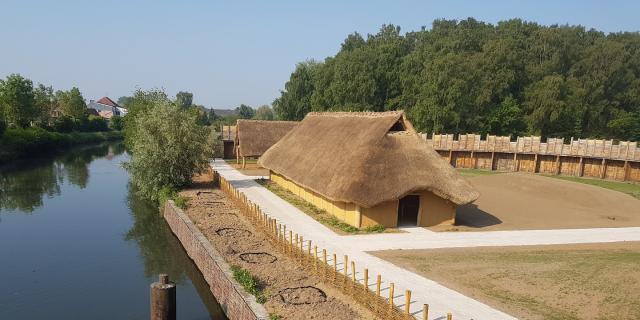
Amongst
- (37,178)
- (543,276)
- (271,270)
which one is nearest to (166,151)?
(271,270)

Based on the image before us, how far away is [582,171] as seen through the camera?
43156 mm

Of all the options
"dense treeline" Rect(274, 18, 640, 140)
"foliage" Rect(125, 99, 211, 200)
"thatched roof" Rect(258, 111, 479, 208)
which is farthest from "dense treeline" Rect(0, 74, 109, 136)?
"thatched roof" Rect(258, 111, 479, 208)

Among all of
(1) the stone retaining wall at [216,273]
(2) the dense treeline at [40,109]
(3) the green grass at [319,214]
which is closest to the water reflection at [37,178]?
(2) the dense treeline at [40,109]

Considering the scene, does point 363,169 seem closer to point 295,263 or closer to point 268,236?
point 268,236

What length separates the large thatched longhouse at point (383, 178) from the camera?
21.5 metres

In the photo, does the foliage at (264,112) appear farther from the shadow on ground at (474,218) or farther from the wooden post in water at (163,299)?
the wooden post in water at (163,299)

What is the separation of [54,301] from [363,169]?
1400cm

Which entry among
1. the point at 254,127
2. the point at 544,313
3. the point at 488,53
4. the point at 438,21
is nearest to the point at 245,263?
the point at 544,313

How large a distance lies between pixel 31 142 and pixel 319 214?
48872 mm

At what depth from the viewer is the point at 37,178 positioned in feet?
139

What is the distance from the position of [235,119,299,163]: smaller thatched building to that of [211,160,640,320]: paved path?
52.8 feet

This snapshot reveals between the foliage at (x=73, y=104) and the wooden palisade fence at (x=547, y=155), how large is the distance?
7178 centimetres

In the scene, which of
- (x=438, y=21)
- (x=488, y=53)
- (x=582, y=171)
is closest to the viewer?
(x=582, y=171)

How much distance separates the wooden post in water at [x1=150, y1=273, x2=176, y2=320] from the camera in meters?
12.5
